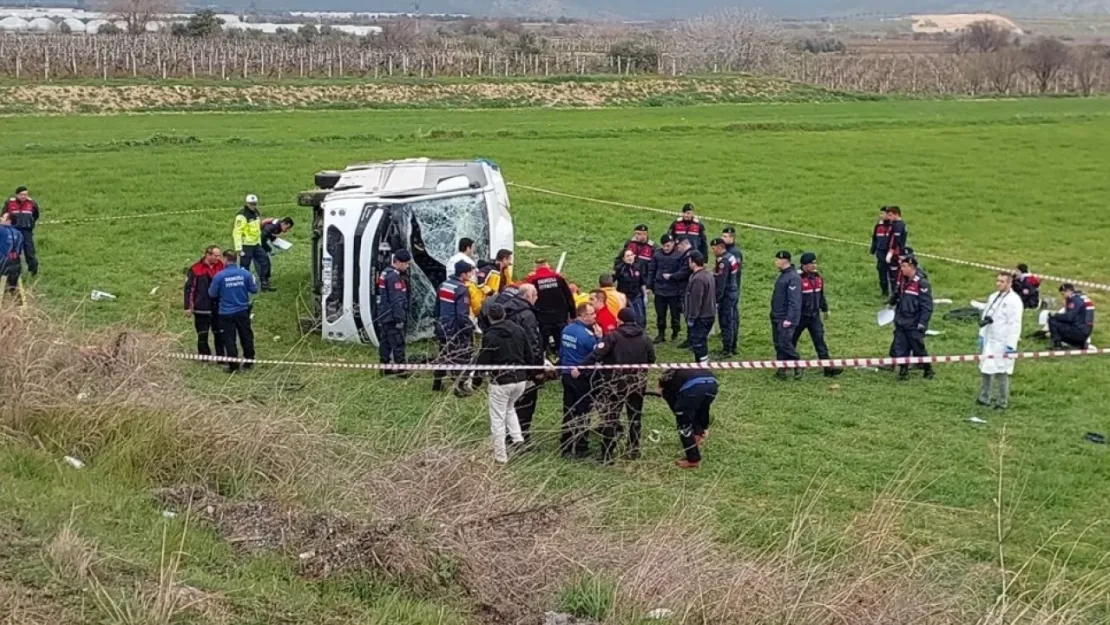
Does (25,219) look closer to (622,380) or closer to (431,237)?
(431,237)

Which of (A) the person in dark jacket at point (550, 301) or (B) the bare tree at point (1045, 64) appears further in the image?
(B) the bare tree at point (1045, 64)

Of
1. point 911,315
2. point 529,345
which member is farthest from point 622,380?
point 911,315

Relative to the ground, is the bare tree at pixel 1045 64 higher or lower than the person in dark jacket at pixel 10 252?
higher

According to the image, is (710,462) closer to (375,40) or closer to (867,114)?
(867,114)

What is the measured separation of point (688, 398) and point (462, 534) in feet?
13.7

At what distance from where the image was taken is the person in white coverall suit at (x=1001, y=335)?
13898mm

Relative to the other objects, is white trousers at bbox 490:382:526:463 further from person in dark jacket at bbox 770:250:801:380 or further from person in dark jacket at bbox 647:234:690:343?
person in dark jacket at bbox 647:234:690:343

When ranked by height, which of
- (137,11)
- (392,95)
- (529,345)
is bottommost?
(529,345)

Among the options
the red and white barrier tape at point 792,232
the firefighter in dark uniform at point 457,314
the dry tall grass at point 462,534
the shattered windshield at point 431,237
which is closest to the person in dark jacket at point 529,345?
the firefighter in dark uniform at point 457,314

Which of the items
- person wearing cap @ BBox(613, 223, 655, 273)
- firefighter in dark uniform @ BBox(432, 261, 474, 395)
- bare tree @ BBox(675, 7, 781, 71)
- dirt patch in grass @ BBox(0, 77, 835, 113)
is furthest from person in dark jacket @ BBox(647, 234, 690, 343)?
bare tree @ BBox(675, 7, 781, 71)

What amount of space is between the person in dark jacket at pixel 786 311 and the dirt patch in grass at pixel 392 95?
38.0m

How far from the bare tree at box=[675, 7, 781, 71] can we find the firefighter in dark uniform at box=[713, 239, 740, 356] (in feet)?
214

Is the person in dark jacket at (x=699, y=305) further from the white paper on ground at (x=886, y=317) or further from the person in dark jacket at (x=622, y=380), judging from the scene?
the person in dark jacket at (x=622, y=380)

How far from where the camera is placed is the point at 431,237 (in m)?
16.3
